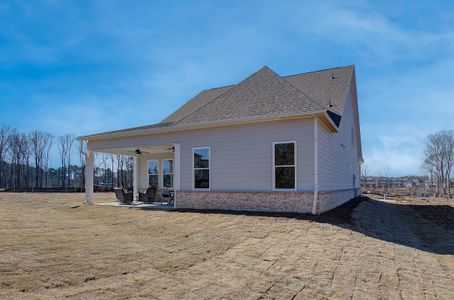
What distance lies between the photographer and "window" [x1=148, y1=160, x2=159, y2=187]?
64.0ft

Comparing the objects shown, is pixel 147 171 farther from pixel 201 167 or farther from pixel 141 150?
pixel 201 167

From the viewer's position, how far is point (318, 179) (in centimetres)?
1133

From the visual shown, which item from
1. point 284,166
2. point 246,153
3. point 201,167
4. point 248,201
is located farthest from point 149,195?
point 284,166

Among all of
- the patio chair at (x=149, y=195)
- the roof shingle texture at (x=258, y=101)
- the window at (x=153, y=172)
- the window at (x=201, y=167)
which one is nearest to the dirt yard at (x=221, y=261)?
the window at (x=201, y=167)

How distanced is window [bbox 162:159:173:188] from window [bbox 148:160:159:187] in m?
0.50

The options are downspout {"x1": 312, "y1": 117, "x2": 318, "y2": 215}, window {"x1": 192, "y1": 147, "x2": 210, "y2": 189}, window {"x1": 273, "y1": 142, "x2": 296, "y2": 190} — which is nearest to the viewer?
downspout {"x1": 312, "y1": 117, "x2": 318, "y2": 215}

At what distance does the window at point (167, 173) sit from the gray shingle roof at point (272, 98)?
252 cm

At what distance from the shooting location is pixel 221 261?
6.04 m

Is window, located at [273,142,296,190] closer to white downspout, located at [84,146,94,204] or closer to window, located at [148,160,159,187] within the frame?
window, located at [148,160,159,187]

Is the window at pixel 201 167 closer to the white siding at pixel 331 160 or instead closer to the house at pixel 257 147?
the house at pixel 257 147

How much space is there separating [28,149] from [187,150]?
49.3 metres

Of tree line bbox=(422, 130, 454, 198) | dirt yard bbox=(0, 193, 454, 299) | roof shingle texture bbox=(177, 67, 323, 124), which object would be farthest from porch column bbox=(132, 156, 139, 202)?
tree line bbox=(422, 130, 454, 198)

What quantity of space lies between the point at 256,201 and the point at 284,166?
1.55m

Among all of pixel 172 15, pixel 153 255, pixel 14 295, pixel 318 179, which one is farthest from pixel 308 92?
pixel 14 295
